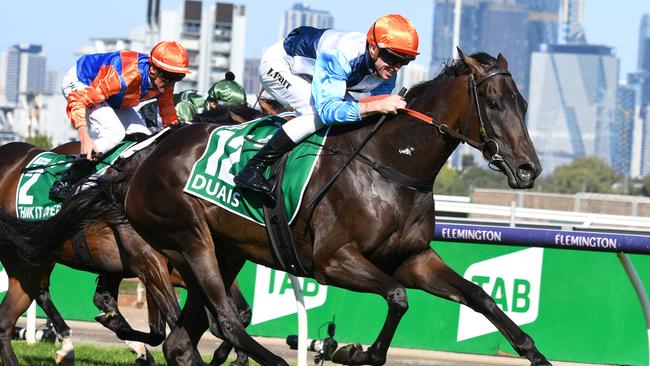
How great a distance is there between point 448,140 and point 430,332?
366cm

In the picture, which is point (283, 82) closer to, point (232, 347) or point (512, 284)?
point (232, 347)

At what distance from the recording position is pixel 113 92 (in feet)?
22.5

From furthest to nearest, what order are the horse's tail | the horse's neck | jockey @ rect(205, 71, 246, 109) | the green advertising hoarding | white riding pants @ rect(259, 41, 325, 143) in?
the green advertising hoarding, jockey @ rect(205, 71, 246, 109), the horse's tail, white riding pants @ rect(259, 41, 325, 143), the horse's neck

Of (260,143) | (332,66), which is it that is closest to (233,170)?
(260,143)

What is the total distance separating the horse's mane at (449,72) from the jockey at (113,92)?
1.45 metres

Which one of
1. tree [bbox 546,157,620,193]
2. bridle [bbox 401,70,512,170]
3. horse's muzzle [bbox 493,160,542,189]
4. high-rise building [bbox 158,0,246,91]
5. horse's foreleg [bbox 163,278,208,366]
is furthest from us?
tree [bbox 546,157,620,193]

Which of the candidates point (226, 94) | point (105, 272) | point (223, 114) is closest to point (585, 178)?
point (226, 94)

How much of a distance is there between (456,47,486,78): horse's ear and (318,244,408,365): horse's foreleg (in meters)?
0.93

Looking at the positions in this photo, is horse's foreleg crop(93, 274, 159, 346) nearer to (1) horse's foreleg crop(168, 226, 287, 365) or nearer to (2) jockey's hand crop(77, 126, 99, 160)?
(1) horse's foreleg crop(168, 226, 287, 365)

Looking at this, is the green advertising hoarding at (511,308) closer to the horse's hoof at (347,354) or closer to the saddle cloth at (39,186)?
the saddle cloth at (39,186)

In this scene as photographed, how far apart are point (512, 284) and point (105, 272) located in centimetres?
296

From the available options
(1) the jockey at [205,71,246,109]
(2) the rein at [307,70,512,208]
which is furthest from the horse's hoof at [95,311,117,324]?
(2) the rein at [307,70,512,208]

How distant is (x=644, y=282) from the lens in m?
8.50

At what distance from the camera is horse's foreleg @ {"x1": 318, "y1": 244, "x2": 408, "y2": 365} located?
528 cm
